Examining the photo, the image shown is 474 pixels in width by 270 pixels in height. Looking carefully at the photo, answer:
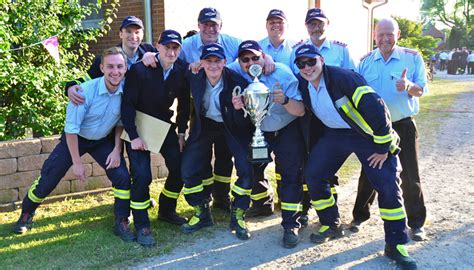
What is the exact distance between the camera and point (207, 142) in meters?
4.75

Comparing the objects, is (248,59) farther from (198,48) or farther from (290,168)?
(290,168)

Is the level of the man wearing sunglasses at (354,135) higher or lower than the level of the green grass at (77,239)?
higher

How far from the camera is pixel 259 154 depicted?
4.27 meters

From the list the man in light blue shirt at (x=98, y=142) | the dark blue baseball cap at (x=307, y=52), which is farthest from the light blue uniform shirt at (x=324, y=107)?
the man in light blue shirt at (x=98, y=142)

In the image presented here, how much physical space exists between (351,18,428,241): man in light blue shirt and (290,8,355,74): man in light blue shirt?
23 cm

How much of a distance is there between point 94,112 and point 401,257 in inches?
120

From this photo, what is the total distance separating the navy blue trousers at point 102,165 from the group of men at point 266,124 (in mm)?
11

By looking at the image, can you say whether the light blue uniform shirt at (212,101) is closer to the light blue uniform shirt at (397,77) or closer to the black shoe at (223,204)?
the black shoe at (223,204)

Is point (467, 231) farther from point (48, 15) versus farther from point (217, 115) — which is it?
point (48, 15)

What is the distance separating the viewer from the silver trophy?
161 inches

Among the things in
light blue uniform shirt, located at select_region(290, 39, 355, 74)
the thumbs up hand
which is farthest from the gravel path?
light blue uniform shirt, located at select_region(290, 39, 355, 74)

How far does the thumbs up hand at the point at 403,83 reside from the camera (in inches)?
158

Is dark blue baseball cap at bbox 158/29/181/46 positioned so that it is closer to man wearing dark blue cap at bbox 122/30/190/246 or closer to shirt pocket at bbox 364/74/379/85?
man wearing dark blue cap at bbox 122/30/190/246

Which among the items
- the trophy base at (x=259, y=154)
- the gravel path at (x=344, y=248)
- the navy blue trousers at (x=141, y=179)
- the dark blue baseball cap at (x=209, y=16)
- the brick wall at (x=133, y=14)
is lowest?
the gravel path at (x=344, y=248)
